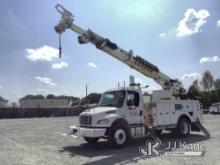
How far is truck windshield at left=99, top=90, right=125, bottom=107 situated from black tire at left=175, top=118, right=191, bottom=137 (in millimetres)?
4048

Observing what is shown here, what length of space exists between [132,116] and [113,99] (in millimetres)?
1108

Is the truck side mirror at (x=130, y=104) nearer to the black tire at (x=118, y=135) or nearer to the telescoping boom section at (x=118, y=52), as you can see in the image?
the black tire at (x=118, y=135)

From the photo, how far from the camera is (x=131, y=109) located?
14.2 metres

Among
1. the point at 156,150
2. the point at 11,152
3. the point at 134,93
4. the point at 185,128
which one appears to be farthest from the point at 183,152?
the point at 11,152

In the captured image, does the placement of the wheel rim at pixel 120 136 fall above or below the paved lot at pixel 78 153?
above

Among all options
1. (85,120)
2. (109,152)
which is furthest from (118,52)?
(109,152)

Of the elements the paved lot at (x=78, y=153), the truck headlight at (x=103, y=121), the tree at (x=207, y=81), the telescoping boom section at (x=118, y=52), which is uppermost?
the tree at (x=207, y=81)

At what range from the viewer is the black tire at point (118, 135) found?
13.0 m

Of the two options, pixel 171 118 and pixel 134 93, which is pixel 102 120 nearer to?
pixel 134 93

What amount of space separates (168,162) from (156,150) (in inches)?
90.5

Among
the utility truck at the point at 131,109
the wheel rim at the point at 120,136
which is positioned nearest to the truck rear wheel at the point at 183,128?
the utility truck at the point at 131,109

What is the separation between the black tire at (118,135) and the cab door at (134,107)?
835mm

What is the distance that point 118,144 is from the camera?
13133 mm

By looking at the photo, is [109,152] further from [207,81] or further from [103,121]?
[207,81]
